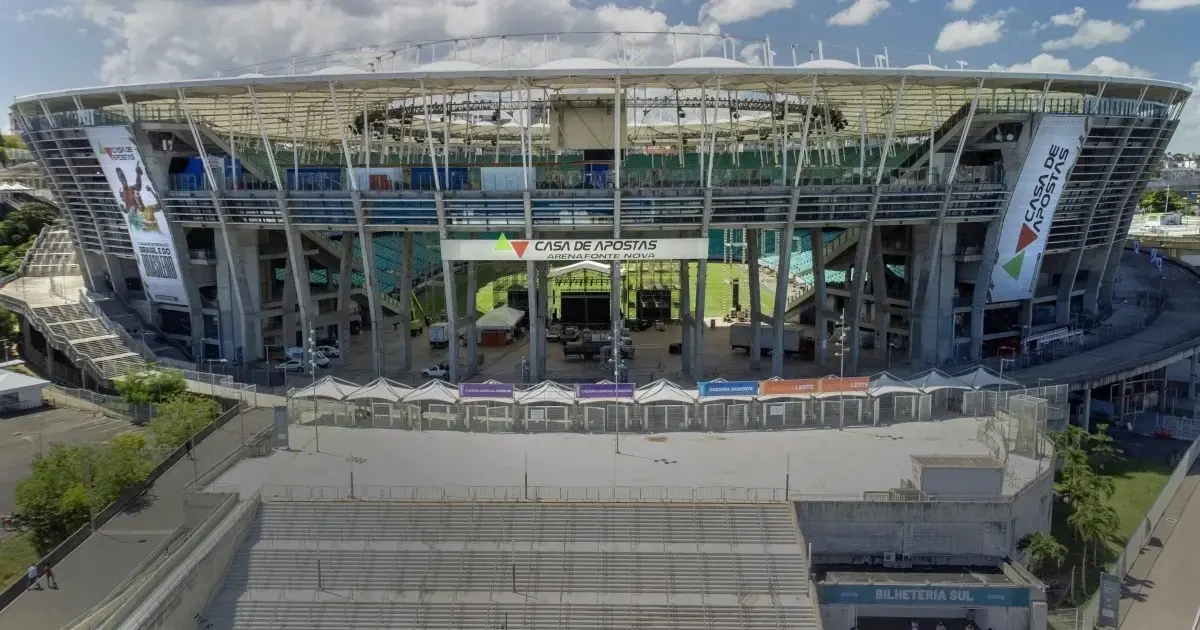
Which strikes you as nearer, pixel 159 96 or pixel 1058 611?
pixel 1058 611

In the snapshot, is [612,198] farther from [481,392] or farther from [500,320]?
[500,320]

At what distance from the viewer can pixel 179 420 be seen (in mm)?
41719

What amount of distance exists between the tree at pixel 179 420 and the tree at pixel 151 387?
292 cm

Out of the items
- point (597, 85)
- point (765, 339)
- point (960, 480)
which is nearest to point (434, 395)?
point (597, 85)

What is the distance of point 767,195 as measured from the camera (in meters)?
51.0

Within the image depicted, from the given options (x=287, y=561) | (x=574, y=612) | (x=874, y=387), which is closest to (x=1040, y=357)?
(x=874, y=387)

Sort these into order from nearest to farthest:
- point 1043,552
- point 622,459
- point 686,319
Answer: point 1043,552 → point 622,459 → point 686,319

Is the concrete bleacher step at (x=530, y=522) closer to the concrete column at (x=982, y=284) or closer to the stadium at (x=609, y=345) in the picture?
the stadium at (x=609, y=345)

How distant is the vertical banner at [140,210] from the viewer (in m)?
56.0

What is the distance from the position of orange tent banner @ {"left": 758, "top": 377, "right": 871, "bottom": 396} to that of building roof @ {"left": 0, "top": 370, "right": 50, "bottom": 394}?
141 ft

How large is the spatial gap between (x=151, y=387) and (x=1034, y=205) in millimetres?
55478

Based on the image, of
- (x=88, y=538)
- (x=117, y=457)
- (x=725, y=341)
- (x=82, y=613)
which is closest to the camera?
(x=82, y=613)

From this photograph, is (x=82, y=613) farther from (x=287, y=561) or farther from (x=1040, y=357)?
(x=1040, y=357)

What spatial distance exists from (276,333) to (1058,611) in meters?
54.6
